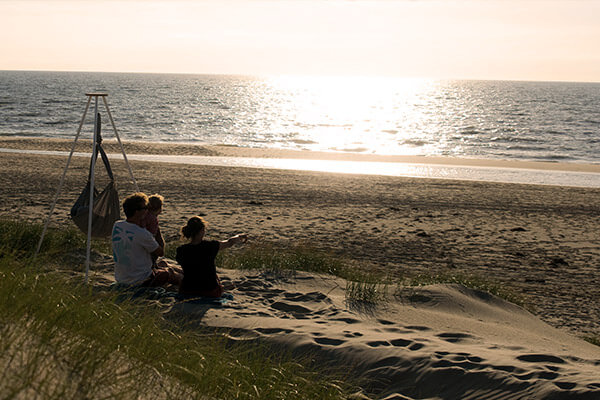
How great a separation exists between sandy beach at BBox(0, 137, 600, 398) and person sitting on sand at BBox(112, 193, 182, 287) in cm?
77

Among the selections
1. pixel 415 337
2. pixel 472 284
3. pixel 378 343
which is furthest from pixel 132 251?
pixel 472 284

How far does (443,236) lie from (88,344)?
8.74m

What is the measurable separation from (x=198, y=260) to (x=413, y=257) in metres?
4.70

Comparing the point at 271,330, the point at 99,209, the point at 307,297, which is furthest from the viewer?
the point at 99,209

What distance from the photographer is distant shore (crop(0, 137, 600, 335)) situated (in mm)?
8875

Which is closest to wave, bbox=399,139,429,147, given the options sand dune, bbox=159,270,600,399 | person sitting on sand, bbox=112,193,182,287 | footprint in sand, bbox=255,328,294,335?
sand dune, bbox=159,270,600,399

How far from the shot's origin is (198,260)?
584cm

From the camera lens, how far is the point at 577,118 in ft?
186

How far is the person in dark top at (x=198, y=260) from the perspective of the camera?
5789 mm

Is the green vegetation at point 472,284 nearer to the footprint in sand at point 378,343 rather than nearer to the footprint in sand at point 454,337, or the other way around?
A: the footprint in sand at point 454,337

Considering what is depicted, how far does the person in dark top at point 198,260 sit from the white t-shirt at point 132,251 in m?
0.34

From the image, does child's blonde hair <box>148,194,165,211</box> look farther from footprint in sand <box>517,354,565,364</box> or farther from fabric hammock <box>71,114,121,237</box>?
footprint in sand <box>517,354,565,364</box>

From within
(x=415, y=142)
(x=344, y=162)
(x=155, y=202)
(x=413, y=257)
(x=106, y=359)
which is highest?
(x=155, y=202)

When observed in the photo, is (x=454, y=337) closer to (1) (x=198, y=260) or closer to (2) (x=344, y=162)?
(1) (x=198, y=260)
